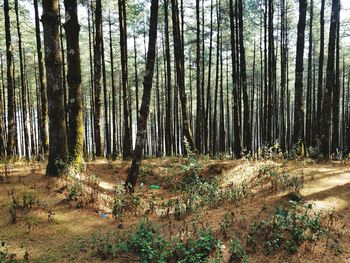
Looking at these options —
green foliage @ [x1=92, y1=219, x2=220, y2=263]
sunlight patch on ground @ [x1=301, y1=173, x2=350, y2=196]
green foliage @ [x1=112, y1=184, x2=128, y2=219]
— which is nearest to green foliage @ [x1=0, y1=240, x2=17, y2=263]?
green foliage @ [x1=92, y1=219, x2=220, y2=263]

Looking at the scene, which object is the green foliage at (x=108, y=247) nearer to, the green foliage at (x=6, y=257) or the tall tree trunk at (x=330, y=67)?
the green foliage at (x=6, y=257)

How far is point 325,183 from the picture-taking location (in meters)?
6.89

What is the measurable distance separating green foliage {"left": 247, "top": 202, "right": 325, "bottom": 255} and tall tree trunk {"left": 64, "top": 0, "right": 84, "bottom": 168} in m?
5.31

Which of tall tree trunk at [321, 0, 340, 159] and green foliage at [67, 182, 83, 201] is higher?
tall tree trunk at [321, 0, 340, 159]

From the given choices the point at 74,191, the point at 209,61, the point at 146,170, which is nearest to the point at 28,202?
the point at 74,191

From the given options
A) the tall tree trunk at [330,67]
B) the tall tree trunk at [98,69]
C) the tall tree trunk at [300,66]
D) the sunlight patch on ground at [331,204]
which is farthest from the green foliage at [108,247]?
the tall tree trunk at [330,67]

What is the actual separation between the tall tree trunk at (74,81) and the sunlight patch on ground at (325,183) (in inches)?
242

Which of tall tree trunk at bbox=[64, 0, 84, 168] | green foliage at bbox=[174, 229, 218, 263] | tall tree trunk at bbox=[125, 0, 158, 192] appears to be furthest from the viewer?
tall tree trunk at bbox=[64, 0, 84, 168]

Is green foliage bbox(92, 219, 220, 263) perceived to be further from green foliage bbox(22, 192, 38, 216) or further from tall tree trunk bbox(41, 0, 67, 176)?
tall tree trunk bbox(41, 0, 67, 176)

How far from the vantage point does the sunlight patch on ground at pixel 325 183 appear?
6.42 meters

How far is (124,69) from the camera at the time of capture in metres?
12.3

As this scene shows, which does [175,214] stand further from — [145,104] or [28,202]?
[145,104]

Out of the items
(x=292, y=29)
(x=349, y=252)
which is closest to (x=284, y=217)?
(x=349, y=252)

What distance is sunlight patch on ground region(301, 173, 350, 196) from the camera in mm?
6422
